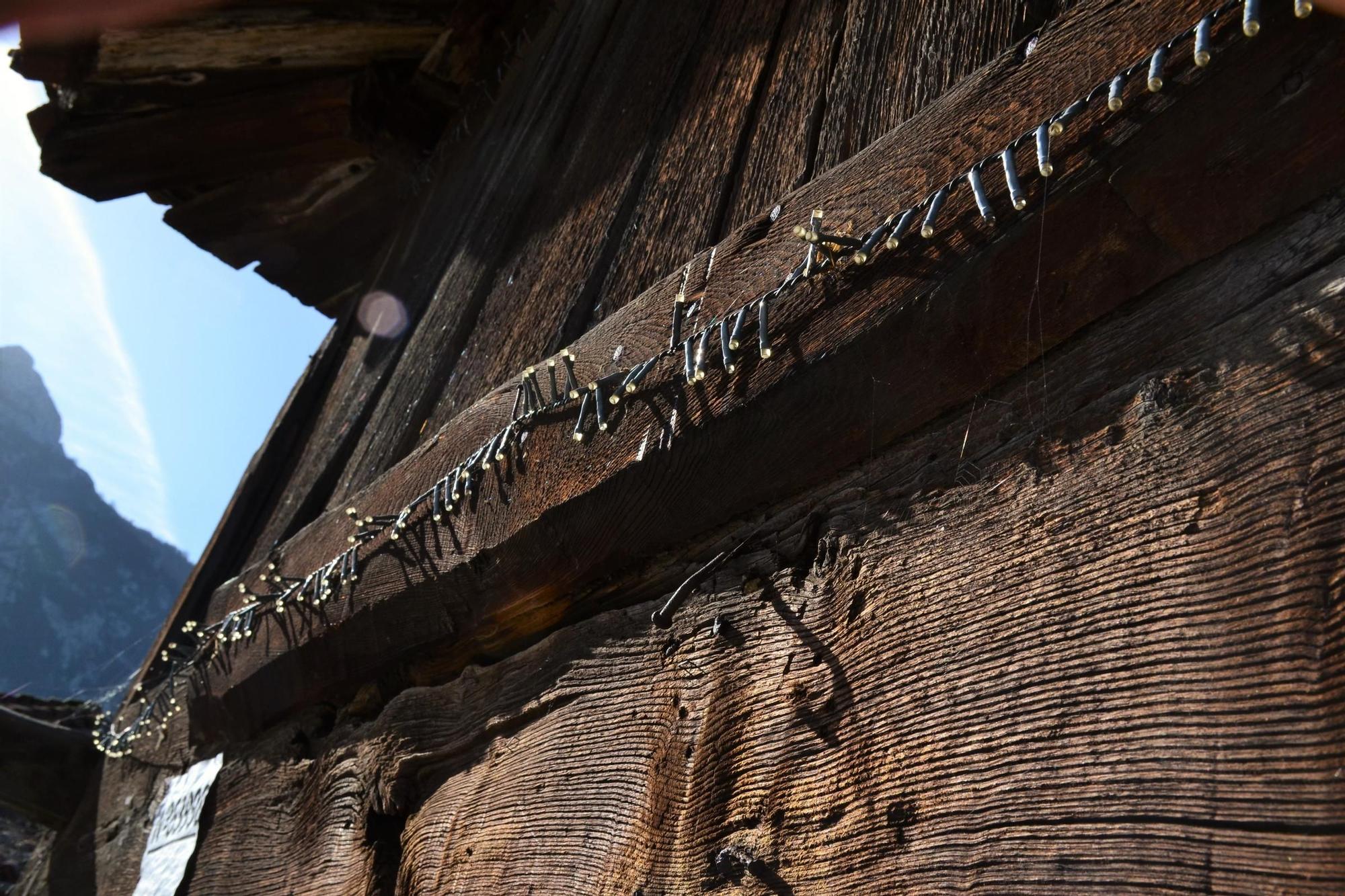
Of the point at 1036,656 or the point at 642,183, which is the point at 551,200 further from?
the point at 1036,656

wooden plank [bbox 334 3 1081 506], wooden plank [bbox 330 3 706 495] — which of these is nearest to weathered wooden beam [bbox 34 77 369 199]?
wooden plank [bbox 330 3 706 495]

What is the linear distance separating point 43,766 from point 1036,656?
2.96 meters

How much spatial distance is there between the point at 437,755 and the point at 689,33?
54.7 inches

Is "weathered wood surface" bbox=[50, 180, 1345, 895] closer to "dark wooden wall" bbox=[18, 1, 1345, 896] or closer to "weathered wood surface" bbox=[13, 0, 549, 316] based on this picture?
"dark wooden wall" bbox=[18, 1, 1345, 896]

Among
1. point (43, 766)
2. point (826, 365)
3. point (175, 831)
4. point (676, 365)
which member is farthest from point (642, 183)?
point (43, 766)

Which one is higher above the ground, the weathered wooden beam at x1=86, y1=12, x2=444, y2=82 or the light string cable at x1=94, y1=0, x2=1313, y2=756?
the weathered wooden beam at x1=86, y1=12, x2=444, y2=82

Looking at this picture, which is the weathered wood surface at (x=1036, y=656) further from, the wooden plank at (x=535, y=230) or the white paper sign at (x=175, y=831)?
the white paper sign at (x=175, y=831)

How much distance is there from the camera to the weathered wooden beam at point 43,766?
2.73 meters

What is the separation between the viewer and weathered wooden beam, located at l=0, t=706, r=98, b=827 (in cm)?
273

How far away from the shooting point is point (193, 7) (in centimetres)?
232

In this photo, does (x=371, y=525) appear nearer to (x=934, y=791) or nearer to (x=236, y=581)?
(x=236, y=581)

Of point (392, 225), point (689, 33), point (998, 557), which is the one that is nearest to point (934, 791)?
point (998, 557)

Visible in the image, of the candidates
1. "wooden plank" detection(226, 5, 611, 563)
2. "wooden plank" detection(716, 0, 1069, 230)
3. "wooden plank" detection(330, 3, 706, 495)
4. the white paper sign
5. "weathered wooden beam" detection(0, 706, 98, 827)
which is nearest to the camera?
"wooden plank" detection(716, 0, 1069, 230)

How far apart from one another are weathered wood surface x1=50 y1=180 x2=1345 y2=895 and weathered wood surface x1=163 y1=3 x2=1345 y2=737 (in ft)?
0.10
